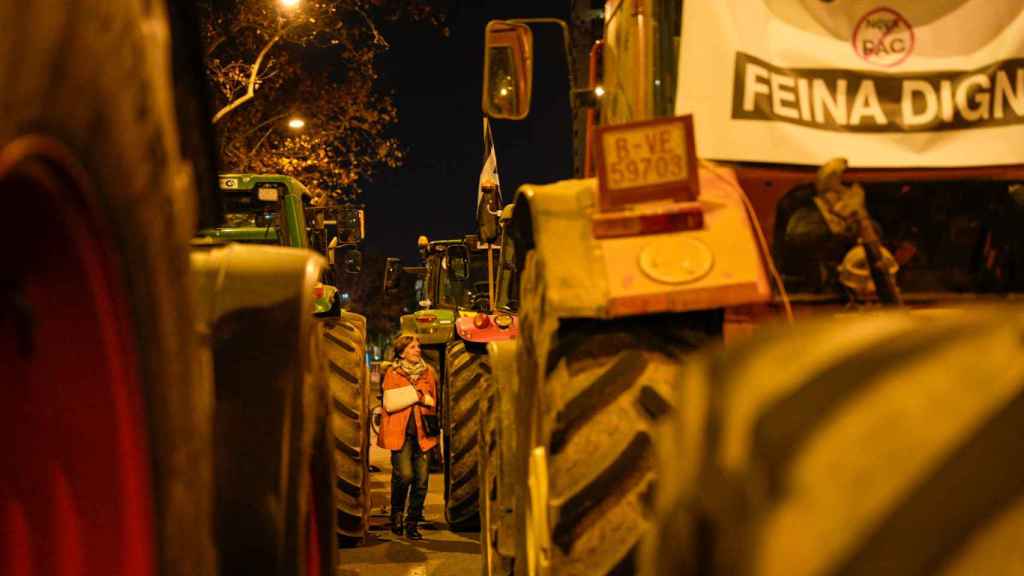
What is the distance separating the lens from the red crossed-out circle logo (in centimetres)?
343

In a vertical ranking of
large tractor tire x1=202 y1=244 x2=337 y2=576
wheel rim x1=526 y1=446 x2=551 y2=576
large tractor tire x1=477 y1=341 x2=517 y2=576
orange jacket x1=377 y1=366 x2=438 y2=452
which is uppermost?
large tractor tire x1=202 y1=244 x2=337 y2=576

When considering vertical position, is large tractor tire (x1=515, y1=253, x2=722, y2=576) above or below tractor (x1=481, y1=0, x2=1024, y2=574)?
below

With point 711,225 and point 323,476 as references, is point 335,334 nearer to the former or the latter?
point 323,476

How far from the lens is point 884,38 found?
3439mm

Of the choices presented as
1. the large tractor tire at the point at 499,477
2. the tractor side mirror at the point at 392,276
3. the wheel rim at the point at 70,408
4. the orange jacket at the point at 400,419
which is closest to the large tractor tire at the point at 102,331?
the wheel rim at the point at 70,408

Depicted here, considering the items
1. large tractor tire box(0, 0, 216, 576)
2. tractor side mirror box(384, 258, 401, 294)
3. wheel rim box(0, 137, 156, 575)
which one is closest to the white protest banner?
large tractor tire box(0, 0, 216, 576)

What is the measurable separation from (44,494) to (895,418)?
1347 millimetres

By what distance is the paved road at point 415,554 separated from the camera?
8.57 m

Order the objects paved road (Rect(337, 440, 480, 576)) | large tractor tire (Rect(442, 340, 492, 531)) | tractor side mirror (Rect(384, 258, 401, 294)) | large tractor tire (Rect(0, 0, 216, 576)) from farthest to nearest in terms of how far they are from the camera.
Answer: tractor side mirror (Rect(384, 258, 401, 294))
large tractor tire (Rect(442, 340, 492, 531))
paved road (Rect(337, 440, 480, 576))
large tractor tire (Rect(0, 0, 216, 576))

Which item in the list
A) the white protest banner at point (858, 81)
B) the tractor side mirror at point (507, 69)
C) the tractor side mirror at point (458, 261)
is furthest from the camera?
the tractor side mirror at point (458, 261)

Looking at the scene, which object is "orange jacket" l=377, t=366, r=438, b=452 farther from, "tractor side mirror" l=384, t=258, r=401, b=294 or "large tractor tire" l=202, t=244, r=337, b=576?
"large tractor tire" l=202, t=244, r=337, b=576

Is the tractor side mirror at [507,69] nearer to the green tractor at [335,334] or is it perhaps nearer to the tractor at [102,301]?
the tractor at [102,301]

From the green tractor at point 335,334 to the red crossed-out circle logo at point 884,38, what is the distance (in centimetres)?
577

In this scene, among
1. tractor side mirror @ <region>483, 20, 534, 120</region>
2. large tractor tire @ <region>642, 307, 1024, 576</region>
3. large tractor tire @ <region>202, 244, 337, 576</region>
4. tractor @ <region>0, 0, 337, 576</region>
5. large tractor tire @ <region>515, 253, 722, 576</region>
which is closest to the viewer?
large tractor tire @ <region>642, 307, 1024, 576</region>
